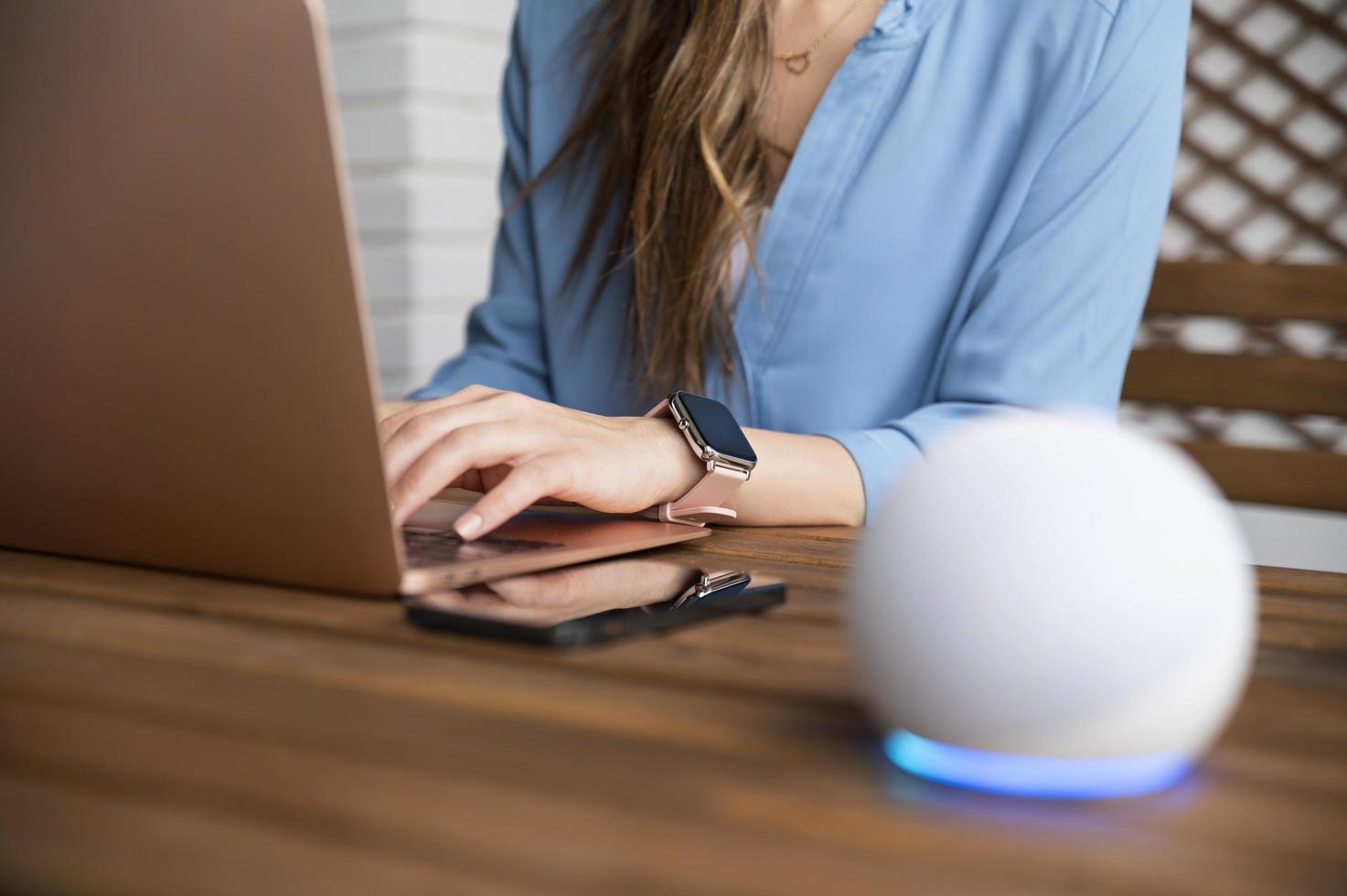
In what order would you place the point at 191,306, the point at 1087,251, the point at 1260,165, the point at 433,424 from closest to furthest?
the point at 191,306 < the point at 433,424 < the point at 1087,251 < the point at 1260,165

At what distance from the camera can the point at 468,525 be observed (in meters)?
0.43

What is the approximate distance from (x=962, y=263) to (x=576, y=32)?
13.7 inches

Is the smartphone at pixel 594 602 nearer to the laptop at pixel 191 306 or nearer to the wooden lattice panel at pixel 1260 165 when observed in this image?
the laptop at pixel 191 306

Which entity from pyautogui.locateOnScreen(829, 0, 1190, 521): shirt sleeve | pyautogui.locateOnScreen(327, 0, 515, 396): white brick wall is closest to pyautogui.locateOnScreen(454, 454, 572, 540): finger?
pyautogui.locateOnScreen(829, 0, 1190, 521): shirt sleeve

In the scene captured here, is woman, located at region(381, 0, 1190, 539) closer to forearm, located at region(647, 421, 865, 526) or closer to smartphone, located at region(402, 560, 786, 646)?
forearm, located at region(647, 421, 865, 526)

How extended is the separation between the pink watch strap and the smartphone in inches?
3.6

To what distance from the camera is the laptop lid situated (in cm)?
32

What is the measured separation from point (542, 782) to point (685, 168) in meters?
0.62

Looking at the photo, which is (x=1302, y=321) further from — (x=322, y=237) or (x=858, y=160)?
(x=322, y=237)

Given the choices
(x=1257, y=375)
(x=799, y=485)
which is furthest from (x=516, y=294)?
(x=1257, y=375)

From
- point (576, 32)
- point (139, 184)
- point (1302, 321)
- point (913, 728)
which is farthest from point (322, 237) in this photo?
point (1302, 321)

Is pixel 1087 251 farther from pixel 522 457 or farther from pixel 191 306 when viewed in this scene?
pixel 191 306

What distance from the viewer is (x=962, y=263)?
81 centimetres

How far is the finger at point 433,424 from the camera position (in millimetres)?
451
